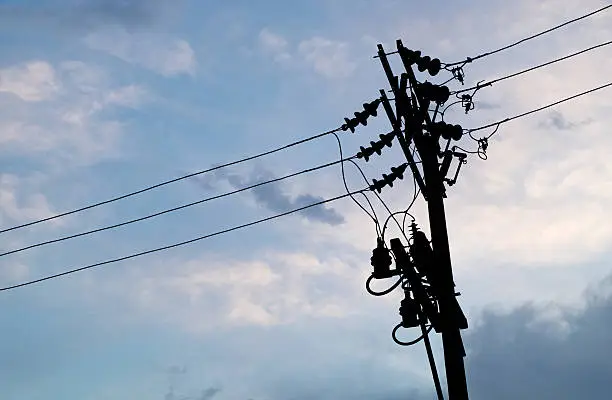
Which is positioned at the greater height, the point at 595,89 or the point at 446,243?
the point at 595,89

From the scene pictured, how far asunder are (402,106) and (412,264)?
260 cm

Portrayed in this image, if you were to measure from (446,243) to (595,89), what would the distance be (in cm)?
343

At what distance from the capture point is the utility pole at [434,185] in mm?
11484

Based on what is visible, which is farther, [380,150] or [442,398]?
[380,150]

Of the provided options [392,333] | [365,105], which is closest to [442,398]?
[392,333]

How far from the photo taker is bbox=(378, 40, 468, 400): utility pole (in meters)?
11.5

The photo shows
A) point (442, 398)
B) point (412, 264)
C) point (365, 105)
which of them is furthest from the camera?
point (365, 105)

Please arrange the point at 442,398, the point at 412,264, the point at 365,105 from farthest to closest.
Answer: the point at 365,105 < the point at 412,264 < the point at 442,398

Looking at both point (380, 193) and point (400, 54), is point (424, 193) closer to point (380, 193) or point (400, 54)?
point (380, 193)

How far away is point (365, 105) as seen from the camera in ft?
43.8

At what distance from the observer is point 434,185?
40.6ft

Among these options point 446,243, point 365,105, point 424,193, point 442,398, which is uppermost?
point 365,105

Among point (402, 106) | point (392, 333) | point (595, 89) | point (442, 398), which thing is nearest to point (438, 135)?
point (402, 106)

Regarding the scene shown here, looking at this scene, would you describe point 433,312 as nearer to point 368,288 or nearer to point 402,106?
point 368,288
